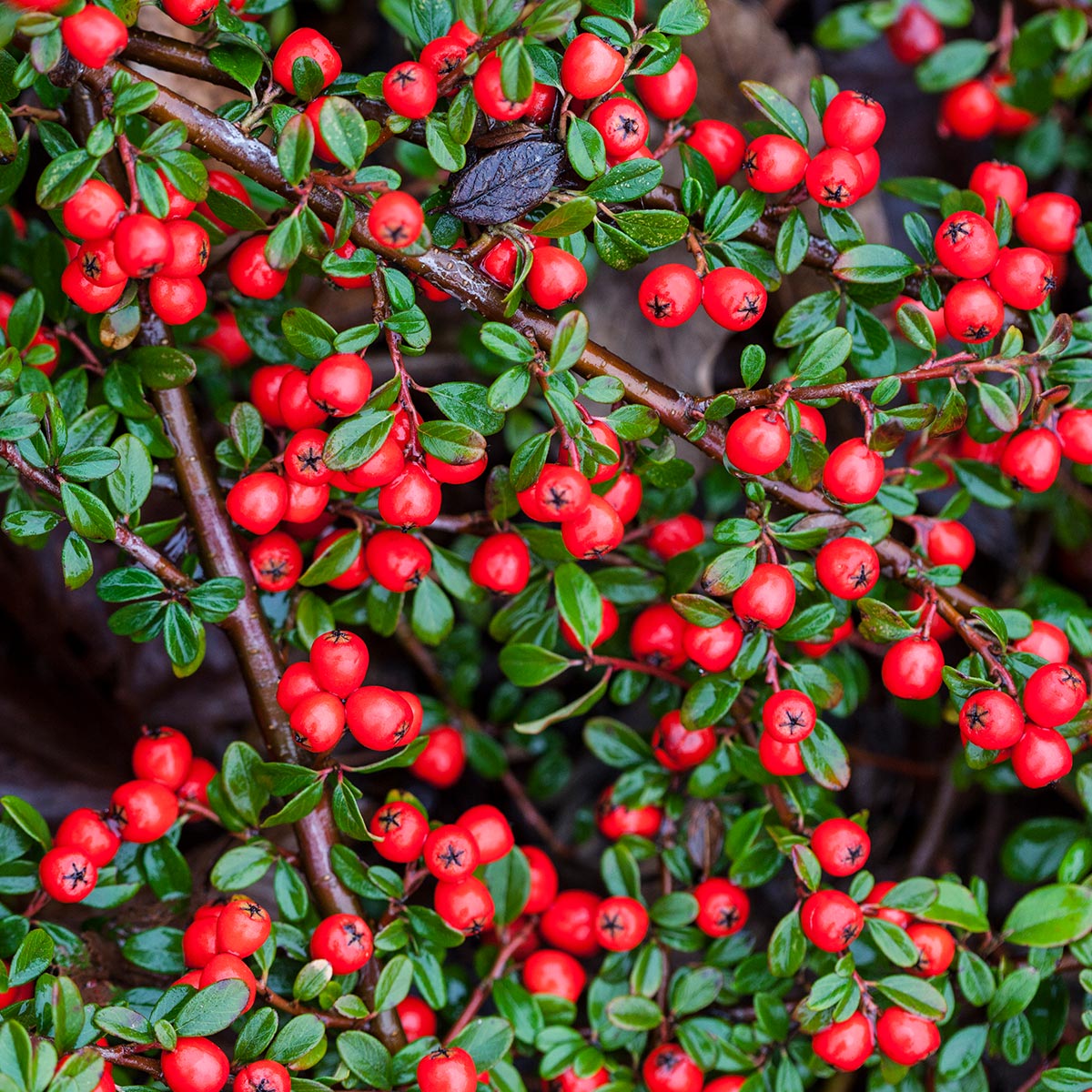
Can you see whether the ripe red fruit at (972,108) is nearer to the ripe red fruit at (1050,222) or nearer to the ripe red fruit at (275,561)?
the ripe red fruit at (1050,222)

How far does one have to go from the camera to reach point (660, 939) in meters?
3.22

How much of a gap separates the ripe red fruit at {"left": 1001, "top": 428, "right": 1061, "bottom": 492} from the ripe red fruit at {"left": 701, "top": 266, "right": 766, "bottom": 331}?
88 cm

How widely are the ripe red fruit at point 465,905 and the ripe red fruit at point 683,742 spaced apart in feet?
2.39

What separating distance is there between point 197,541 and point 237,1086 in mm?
1389

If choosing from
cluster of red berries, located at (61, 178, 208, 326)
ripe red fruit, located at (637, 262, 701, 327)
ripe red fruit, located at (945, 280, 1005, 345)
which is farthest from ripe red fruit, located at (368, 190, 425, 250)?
ripe red fruit, located at (945, 280, 1005, 345)

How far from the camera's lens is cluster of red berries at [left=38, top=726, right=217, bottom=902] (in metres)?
2.70

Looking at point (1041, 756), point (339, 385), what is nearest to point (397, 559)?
point (339, 385)

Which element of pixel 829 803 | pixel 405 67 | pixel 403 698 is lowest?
pixel 829 803

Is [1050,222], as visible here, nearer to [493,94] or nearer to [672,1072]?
[493,94]

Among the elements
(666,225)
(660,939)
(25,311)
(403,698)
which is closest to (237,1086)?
(403,698)

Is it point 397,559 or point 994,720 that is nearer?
point 994,720

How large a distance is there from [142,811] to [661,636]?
1.59 meters

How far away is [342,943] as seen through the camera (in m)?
2.76

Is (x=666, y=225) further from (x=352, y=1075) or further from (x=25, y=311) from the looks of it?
(x=352, y=1075)
